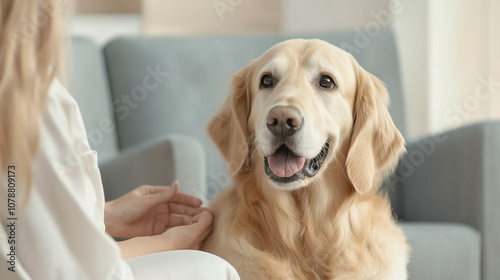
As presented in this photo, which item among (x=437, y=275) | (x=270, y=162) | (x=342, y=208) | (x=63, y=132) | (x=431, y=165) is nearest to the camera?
(x=63, y=132)

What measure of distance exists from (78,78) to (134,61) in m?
0.27

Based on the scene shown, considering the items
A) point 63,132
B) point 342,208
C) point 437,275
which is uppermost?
point 63,132

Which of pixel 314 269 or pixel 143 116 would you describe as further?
pixel 143 116

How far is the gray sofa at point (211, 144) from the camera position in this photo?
189 centimetres

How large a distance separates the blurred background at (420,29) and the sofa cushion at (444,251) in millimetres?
857

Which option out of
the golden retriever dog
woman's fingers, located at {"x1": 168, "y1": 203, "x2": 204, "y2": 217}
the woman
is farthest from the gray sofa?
the woman

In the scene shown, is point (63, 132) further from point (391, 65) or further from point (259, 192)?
point (391, 65)

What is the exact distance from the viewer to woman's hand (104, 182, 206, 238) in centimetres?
152

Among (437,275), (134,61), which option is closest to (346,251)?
(437,275)

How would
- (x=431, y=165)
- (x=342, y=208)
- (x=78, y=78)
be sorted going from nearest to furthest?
(x=342, y=208)
(x=431, y=165)
(x=78, y=78)

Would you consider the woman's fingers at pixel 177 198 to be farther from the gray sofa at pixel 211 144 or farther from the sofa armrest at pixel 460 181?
the sofa armrest at pixel 460 181

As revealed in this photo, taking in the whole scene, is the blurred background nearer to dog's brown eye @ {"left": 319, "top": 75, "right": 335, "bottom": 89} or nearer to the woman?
dog's brown eye @ {"left": 319, "top": 75, "right": 335, "bottom": 89}

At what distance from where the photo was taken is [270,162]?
130 cm

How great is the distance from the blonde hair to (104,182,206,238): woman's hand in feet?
2.40
